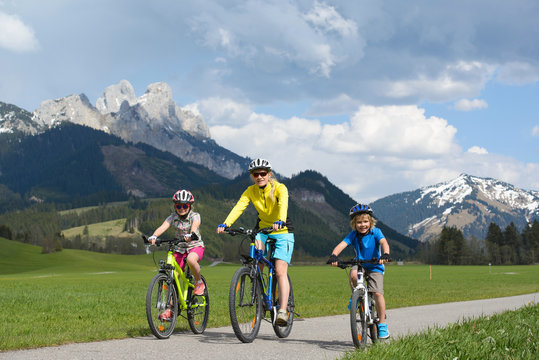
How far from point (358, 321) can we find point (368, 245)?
1.30 metres

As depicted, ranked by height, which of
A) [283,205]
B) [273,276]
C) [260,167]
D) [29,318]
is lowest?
[29,318]

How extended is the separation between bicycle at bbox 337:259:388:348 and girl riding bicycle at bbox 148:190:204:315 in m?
2.81

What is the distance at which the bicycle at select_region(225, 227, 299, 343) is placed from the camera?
9.12 meters

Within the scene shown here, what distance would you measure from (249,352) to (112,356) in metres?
2.00

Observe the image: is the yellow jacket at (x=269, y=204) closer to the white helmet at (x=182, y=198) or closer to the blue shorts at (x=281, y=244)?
the blue shorts at (x=281, y=244)

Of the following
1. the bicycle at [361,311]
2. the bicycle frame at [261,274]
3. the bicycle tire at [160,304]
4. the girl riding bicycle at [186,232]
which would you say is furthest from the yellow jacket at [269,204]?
the bicycle tire at [160,304]

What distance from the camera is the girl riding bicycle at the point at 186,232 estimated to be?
34.0 ft

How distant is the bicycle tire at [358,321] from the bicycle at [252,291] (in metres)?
1.59

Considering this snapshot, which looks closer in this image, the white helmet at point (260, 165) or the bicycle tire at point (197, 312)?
the white helmet at point (260, 165)

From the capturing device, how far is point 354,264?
919 cm

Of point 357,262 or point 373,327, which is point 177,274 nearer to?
point 357,262

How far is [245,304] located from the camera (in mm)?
9336

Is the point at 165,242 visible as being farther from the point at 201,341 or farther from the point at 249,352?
the point at 249,352

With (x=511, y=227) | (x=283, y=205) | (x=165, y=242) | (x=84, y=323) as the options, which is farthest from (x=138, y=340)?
(x=511, y=227)
